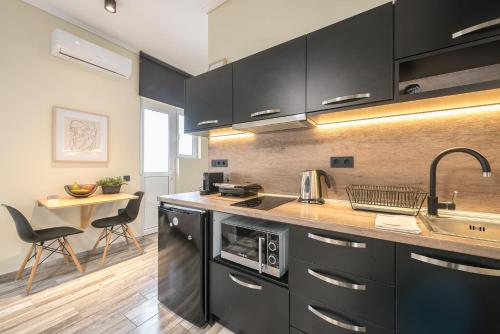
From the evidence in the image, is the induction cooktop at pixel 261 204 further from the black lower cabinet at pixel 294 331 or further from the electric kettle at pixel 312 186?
the black lower cabinet at pixel 294 331

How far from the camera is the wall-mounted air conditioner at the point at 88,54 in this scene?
2.30 meters

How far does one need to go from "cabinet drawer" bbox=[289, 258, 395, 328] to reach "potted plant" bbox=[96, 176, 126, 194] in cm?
265

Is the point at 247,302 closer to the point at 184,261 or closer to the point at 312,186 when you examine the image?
the point at 184,261

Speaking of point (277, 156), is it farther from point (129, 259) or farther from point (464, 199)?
point (129, 259)

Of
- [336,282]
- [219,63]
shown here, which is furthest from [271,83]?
[336,282]

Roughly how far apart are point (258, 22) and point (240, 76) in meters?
0.73

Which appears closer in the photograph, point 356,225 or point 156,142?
point 356,225

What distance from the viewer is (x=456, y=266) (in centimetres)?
71

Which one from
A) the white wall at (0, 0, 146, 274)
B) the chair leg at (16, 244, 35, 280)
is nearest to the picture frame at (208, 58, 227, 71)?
the white wall at (0, 0, 146, 274)

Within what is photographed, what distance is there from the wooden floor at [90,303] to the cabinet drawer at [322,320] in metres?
0.72

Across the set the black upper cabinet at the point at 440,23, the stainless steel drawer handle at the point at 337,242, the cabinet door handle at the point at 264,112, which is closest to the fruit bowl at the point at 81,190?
the cabinet door handle at the point at 264,112

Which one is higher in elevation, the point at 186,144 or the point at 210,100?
the point at 210,100

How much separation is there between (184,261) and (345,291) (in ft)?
3.66

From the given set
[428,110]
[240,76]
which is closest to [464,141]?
[428,110]
